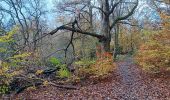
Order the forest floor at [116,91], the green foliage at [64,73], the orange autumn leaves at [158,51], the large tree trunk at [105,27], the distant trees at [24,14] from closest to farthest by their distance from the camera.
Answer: the forest floor at [116,91]
the orange autumn leaves at [158,51]
the green foliage at [64,73]
the large tree trunk at [105,27]
the distant trees at [24,14]

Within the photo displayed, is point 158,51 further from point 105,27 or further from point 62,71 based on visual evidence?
point 105,27

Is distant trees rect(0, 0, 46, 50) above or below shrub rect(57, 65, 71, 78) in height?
above

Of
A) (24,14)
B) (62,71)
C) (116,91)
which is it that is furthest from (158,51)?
(24,14)

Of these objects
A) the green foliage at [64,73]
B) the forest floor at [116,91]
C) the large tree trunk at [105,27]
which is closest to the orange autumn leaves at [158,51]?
the forest floor at [116,91]

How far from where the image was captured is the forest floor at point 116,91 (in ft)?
38.2

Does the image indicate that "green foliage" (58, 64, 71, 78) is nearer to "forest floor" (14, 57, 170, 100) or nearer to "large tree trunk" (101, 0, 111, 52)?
"forest floor" (14, 57, 170, 100)

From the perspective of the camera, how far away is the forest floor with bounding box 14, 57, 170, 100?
458 inches

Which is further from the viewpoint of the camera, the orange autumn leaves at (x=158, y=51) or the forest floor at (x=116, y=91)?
the orange autumn leaves at (x=158, y=51)

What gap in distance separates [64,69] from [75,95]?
2939 millimetres

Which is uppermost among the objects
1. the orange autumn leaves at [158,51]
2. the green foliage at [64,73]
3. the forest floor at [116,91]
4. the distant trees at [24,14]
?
the distant trees at [24,14]

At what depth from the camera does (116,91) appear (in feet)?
41.0

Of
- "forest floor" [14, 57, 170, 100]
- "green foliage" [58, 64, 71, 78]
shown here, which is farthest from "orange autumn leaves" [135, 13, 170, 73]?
"green foliage" [58, 64, 71, 78]

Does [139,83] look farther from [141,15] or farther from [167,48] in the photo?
[141,15]

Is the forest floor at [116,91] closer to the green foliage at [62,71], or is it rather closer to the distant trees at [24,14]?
the green foliage at [62,71]
